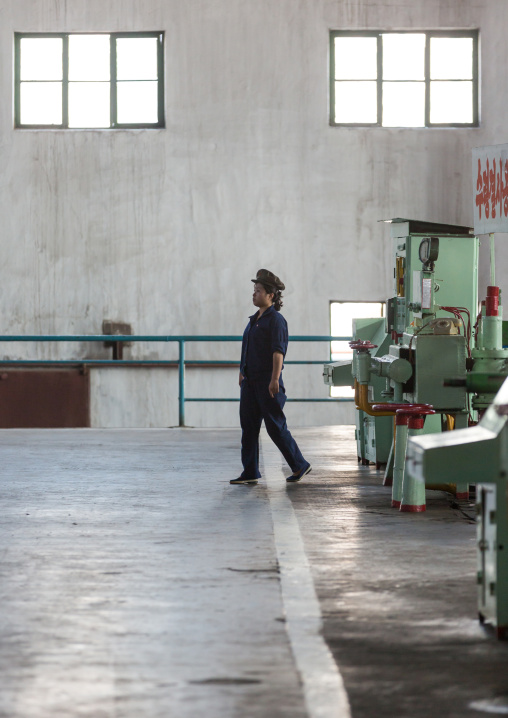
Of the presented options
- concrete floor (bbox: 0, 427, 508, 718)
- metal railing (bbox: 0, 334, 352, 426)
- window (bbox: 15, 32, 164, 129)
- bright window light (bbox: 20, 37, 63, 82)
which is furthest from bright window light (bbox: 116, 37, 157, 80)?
concrete floor (bbox: 0, 427, 508, 718)

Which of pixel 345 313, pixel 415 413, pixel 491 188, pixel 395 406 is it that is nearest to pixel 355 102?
pixel 345 313

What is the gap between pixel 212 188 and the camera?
14562mm

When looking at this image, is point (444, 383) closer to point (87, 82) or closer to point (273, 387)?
point (273, 387)

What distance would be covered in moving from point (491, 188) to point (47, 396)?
766 cm

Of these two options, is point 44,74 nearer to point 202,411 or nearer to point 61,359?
point 61,359

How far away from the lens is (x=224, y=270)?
1458cm

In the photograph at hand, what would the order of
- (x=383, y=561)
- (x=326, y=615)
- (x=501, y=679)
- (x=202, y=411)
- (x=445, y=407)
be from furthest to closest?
1. (x=202, y=411)
2. (x=445, y=407)
3. (x=383, y=561)
4. (x=326, y=615)
5. (x=501, y=679)

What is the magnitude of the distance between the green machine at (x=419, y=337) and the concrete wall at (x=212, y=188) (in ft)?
15.4

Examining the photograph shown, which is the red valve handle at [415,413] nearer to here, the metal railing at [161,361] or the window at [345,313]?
the metal railing at [161,361]

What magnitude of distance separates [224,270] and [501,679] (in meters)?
11.1

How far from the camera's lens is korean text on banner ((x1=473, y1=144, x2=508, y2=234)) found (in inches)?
338

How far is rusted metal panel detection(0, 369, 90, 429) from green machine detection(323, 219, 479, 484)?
5.28 meters

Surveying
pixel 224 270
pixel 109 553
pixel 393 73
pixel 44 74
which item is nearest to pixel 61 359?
pixel 224 270

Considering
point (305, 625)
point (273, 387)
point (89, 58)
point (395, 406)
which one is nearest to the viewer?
point (305, 625)
